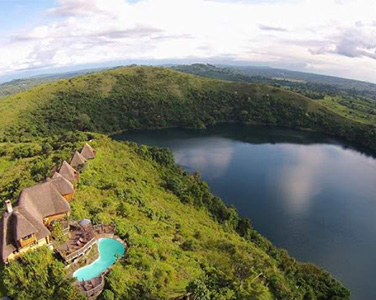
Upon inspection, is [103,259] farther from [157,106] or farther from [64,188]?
[157,106]

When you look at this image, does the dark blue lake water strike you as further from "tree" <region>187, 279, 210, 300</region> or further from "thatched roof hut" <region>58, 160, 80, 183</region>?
"thatched roof hut" <region>58, 160, 80, 183</region>

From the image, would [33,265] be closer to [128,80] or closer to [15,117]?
[15,117]

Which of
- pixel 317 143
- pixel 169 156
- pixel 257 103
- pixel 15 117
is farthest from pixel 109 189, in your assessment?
pixel 257 103

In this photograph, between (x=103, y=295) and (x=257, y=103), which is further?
(x=257, y=103)

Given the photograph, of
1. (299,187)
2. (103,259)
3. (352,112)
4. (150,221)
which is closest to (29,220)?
(103,259)

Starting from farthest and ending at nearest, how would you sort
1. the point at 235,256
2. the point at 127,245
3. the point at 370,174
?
the point at 370,174 < the point at 235,256 < the point at 127,245

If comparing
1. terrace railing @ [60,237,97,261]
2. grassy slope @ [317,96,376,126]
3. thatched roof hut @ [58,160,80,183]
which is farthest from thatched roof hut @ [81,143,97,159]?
grassy slope @ [317,96,376,126]
